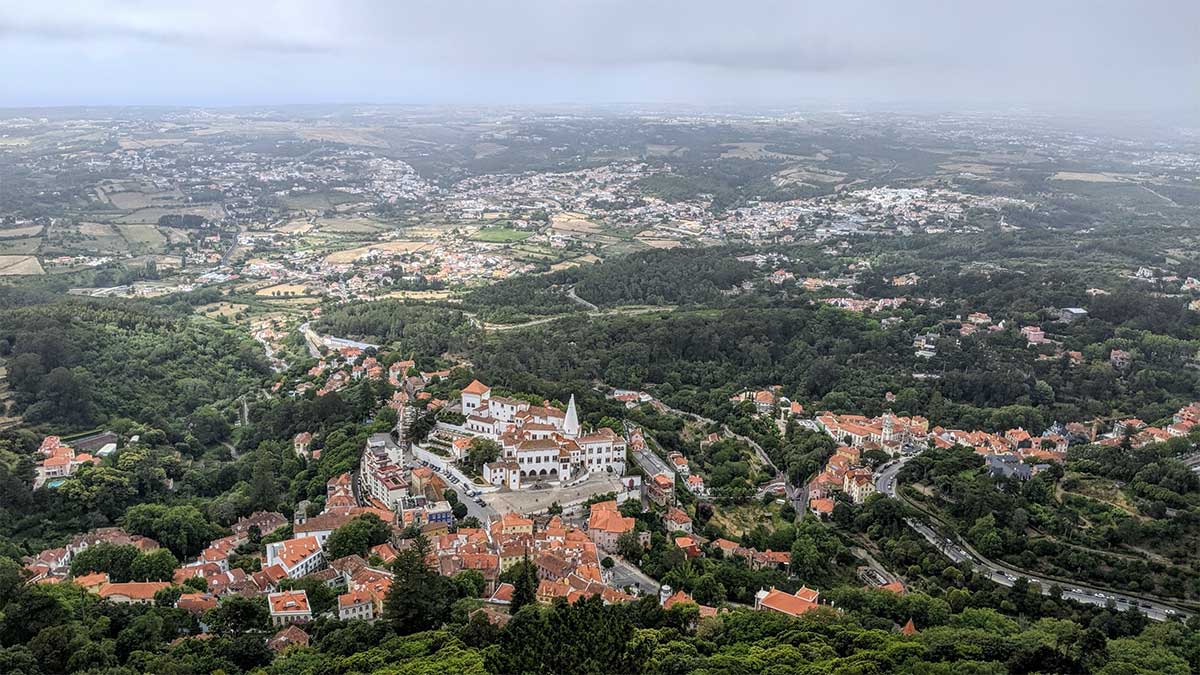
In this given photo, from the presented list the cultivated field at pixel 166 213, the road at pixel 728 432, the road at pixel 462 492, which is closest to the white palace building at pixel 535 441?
the road at pixel 462 492

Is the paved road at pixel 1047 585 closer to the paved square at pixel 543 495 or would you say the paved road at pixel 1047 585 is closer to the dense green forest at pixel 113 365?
the paved square at pixel 543 495

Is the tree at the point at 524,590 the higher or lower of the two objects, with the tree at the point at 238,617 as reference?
higher

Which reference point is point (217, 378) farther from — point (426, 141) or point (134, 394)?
point (426, 141)

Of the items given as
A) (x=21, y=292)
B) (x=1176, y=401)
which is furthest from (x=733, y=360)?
(x=21, y=292)

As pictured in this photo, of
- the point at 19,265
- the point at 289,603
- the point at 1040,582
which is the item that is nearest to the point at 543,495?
the point at 289,603

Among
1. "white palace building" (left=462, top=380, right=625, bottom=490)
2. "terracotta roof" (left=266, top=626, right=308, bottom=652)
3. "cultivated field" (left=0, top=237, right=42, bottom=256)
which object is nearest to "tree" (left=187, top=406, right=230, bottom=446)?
"white palace building" (left=462, top=380, right=625, bottom=490)

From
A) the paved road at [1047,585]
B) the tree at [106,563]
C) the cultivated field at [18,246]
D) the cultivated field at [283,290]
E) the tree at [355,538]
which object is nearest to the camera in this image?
the tree at [106,563]
